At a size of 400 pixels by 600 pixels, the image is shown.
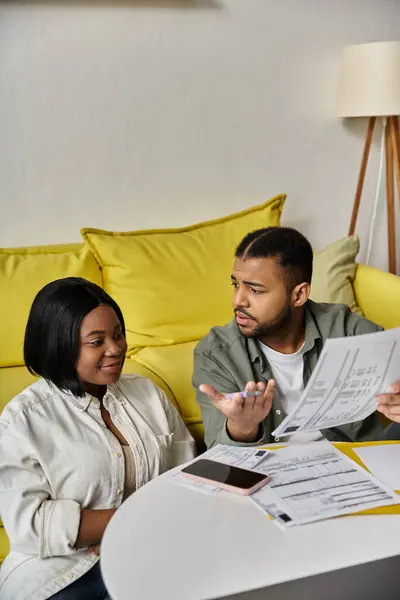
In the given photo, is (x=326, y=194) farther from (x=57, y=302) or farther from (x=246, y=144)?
(x=57, y=302)

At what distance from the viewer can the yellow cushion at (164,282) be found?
2324mm

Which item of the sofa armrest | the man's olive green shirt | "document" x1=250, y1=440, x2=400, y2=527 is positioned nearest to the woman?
the man's olive green shirt

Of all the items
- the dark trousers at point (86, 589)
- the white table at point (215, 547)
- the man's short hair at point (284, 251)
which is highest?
the man's short hair at point (284, 251)

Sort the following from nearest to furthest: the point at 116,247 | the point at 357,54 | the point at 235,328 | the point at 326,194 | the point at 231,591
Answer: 1. the point at 231,591
2. the point at 235,328
3. the point at 116,247
4. the point at 357,54
5. the point at 326,194

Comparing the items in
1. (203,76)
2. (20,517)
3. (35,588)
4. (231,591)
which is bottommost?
(35,588)

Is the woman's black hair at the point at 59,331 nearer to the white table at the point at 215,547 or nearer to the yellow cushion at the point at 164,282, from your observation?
the white table at the point at 215,547

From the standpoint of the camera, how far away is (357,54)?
2.76 m

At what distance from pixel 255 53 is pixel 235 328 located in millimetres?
1500

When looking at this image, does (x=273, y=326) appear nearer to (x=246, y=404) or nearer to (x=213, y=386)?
(x=213, y=386)

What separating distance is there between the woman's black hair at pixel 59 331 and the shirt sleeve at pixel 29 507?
14cm

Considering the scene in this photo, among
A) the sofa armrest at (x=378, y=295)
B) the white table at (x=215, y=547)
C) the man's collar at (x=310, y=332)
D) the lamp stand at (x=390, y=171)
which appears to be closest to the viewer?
the white table at (x=215, y=547)

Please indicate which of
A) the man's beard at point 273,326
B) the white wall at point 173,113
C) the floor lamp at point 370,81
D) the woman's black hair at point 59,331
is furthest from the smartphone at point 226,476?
the floor lamp at point 370,81

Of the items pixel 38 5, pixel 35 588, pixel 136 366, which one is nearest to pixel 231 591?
pixel 35 588

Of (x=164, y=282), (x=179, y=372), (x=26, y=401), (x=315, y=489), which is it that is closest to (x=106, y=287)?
(x=164, y=282)
